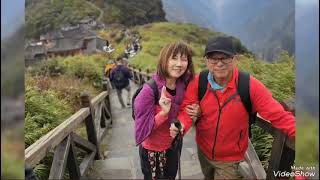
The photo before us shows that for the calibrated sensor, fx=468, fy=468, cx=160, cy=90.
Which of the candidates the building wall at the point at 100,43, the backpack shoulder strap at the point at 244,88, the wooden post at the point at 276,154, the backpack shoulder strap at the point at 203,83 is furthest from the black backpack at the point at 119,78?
the wooden post at the point at 276,154

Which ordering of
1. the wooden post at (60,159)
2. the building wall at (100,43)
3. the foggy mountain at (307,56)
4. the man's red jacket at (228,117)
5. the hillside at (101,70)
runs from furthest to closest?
the building wall at (100,43), the wooden post at (60,159), the hillside at (101,70), the man's red jacket at (228,117), the foggy mountain at (307,56)

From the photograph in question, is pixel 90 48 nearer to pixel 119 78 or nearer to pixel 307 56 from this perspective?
pixel 119 78

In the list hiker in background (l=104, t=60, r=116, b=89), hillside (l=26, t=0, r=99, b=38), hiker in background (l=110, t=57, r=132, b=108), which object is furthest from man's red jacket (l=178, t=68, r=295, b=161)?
hillside (l=26, t=0, r=99, b=38)

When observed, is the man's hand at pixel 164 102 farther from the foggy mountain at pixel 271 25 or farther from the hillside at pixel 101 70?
the foggy mountain at pixel 271 25

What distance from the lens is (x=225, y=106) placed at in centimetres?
232

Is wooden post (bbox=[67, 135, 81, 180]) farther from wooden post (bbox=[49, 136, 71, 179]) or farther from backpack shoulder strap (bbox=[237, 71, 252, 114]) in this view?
backpack shoulder strap (bbox=[237, 71, 252, 114])

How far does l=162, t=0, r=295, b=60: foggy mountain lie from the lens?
2.35 meters

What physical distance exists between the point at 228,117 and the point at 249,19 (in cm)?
53

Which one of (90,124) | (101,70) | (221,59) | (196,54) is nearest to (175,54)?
(196,54)

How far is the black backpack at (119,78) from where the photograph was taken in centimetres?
265

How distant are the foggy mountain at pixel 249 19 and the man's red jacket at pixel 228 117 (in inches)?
9.1

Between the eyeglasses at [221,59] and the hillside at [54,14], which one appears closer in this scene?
the eyeglasses at [221,59]

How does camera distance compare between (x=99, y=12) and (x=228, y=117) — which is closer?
(x=228, y=117)

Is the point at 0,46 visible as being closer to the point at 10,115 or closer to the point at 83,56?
the point at 10,115
